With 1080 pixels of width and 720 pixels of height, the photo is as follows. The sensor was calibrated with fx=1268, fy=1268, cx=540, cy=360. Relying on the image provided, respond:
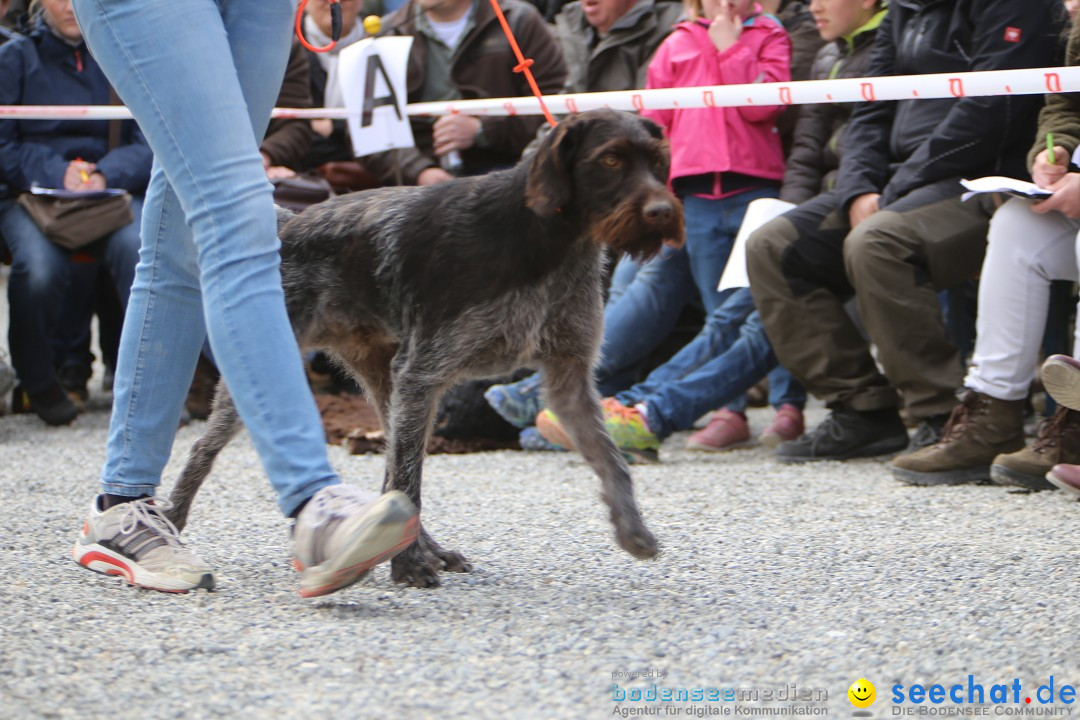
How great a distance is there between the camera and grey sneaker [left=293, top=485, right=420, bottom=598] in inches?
118

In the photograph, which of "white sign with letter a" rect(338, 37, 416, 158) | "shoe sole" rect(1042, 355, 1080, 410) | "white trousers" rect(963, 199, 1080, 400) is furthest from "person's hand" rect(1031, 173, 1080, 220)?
"white sign with letter a" rect(338, 37, 416, 158)

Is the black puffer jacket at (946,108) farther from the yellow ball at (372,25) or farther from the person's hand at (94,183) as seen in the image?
the person's hand at (94,183)

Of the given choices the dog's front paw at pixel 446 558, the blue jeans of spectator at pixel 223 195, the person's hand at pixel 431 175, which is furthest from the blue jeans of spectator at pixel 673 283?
the blue jeans of spectator at pixel 223 195

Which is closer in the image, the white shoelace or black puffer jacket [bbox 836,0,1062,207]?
the white shoelace

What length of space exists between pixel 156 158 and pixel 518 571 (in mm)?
1586

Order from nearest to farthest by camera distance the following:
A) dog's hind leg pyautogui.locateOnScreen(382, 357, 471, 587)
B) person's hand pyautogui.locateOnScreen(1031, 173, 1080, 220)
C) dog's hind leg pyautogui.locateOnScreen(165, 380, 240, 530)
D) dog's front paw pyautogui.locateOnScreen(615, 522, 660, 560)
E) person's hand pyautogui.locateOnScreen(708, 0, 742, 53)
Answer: dog's front paw pyautogui.locateOnScreen(615, 522, 660, 560) → dog's hind leg pyautogui.locateOnScreen(382, 357, 471, 587) → dog's hind leg pyautogui.locateOnScreen(165, 380, 240, 530) → person's hand pyautogui.locateOnScreen(1031, 173, 1080, 220) → person's hand pyautogui.locateOnScreen(708, 0, 742, 53)

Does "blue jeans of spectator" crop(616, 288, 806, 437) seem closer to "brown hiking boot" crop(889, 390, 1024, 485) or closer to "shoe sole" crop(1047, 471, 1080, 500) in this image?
"brown hiking boot" crop(889, 390, 1024, 485)

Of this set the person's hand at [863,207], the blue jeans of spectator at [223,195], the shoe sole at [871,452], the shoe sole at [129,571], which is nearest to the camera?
the blue jeans of spectator at [223,195]

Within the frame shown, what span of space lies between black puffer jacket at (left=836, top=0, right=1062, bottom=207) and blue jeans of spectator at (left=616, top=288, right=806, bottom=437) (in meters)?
0.91

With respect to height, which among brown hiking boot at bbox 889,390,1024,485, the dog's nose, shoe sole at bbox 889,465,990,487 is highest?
the dog's nose

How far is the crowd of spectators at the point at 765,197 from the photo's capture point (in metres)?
5.61

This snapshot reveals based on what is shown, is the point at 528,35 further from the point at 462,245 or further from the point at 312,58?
the point at 462,245

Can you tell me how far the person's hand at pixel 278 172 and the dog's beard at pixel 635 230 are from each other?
182 inches

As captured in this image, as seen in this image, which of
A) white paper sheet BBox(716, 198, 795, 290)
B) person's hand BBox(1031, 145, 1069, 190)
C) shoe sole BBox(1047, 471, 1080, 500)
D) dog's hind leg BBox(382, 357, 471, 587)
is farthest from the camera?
white paper sheet BBox(716, 198, 795, 290)
